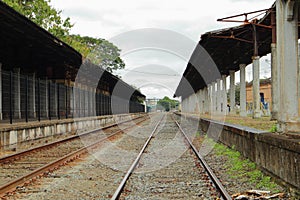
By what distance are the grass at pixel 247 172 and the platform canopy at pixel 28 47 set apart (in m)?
7.23

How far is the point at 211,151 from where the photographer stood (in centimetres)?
1438

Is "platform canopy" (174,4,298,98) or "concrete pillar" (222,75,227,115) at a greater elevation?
"platform canopy" (174,4,298,98)

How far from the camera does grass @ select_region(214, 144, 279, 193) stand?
299 inches

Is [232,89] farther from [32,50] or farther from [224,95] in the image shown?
[32,50]

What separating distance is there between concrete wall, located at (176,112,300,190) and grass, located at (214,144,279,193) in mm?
160

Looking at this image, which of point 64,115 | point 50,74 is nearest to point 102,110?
point 50,74

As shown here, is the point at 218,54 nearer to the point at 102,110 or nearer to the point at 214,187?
the point at 102,110

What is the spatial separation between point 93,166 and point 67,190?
10.5 ft

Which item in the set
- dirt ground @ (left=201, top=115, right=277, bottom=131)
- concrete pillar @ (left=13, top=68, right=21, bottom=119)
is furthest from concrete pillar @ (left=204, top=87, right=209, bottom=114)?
concrete pillar @ (left=13, top=68, right=21, bottom=119)

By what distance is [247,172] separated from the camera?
9.06m

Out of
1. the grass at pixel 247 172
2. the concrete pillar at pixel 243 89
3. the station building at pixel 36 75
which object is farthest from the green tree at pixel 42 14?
the grass at pixel 247 172

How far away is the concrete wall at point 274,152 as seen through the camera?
641cm

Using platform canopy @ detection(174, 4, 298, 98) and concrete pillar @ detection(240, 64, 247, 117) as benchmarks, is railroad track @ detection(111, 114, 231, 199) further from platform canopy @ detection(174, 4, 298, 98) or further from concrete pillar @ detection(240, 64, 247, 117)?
concrete pillar @ detection(240, 64, 247, 117)

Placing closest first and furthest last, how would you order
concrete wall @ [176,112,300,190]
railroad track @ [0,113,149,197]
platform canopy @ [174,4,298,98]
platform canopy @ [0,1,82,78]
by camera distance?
concrete wall @ [176,112,300,190]
railroad track @ [0,113,149,197]
platform canopy @ [0,1,82,78]
platform canopy @ [174,4,298,98]
